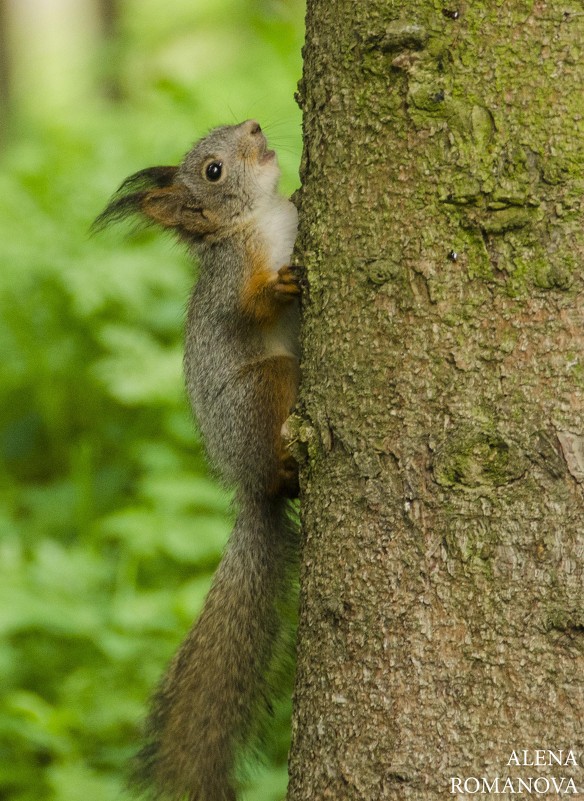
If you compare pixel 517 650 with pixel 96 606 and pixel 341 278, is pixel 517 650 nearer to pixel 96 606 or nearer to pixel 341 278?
pixel 341 278

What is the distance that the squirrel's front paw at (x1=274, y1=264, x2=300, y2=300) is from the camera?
7.27 ft

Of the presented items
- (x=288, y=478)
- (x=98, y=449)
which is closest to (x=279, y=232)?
(x=288, y=478)

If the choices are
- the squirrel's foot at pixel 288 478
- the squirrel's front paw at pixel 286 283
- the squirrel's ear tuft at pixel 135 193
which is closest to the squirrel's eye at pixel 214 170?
the squirrel's ear tuft at pixel 135 193

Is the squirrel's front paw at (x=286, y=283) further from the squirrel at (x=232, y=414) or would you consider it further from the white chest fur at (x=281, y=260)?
the white chest fur at (x=281, y=260)

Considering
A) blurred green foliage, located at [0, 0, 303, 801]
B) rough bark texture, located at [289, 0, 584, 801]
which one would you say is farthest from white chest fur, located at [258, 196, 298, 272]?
rough bark texture, located at [289, 0, 584, 801]

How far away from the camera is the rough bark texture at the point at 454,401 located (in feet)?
4.79

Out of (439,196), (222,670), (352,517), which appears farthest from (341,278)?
(222,670)

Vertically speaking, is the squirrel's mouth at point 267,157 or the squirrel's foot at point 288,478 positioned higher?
the squirrel's mouth at point 267,157

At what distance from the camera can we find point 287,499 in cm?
236

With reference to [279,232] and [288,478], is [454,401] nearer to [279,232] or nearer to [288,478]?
[288,478]

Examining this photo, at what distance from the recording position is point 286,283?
2225mm

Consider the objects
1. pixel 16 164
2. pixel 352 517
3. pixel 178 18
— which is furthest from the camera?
pixel 178 18

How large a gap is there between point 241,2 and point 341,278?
8.93 metres

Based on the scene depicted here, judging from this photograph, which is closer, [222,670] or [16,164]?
[222,670]
